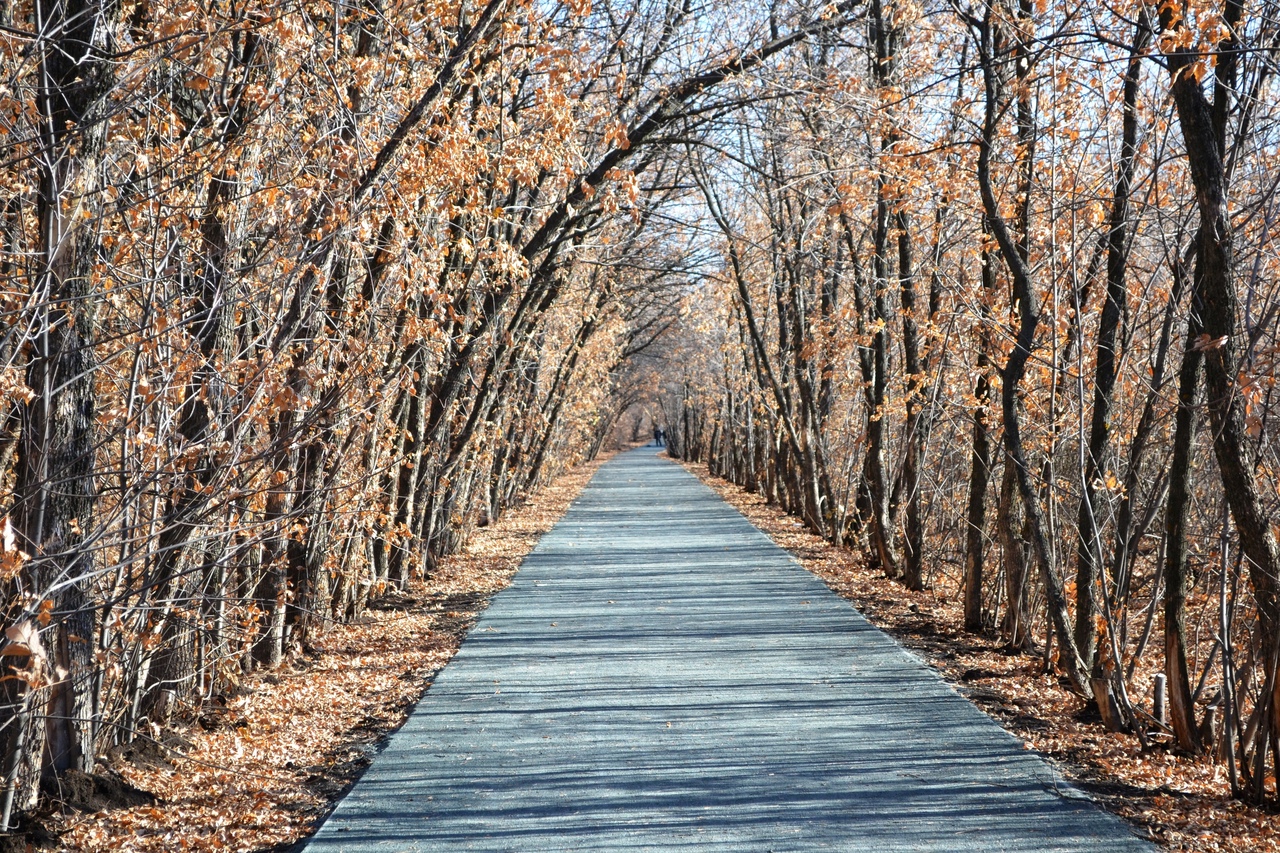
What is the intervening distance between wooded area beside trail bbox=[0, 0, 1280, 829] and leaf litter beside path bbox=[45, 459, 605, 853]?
29 centimetres

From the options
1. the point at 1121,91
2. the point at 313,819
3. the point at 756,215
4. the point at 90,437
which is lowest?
the point at 313,819

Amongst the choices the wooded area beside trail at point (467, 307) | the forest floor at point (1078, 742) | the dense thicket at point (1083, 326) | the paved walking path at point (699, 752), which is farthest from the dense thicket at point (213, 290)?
the forest floor at point (1078, 742)

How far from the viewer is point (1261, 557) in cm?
543

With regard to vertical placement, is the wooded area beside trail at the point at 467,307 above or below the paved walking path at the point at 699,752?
above

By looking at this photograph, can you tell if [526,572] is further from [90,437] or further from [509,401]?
[90,437]

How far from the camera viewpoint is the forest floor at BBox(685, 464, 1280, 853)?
535 centimetres

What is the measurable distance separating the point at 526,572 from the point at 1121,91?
32.0ft

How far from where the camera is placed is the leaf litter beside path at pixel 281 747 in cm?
527

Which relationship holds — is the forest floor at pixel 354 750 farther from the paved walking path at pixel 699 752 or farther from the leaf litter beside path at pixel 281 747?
the paved walking path at pixel 699 752

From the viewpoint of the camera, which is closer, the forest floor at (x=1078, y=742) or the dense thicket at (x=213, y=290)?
the dense thicket at (x=213, y=290)

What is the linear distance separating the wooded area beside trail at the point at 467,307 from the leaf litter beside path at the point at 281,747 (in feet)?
0.97

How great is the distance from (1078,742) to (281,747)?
15.8 feet

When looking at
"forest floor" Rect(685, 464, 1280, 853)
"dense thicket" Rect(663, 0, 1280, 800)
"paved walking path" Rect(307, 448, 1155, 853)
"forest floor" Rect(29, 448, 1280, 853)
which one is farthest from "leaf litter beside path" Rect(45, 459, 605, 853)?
"dense thicket" Rect(663, 0, 1280, 800)

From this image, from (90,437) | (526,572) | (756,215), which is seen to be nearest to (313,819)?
A: (90,437)
